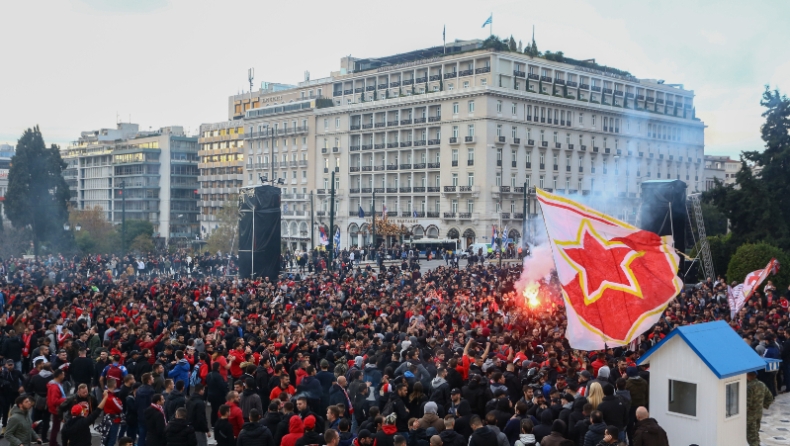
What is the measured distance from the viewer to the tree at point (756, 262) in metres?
31.5

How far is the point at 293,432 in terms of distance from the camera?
9.35 metres

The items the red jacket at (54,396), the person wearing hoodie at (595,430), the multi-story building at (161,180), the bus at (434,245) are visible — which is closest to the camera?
the person wearing hoodie at (595,430)

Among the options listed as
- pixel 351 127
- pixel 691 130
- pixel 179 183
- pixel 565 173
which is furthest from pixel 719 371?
pixel 179 183

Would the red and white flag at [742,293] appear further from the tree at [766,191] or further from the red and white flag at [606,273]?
the tree at [766,191]

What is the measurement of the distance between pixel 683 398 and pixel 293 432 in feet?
18.5

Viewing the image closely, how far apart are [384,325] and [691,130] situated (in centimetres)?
8185

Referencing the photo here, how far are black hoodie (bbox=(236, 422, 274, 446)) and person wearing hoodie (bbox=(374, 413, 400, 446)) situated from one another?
1.29 metres

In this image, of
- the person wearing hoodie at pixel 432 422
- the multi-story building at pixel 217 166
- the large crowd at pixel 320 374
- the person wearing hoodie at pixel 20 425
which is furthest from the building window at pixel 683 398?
the multi-story building at pixel 217 166

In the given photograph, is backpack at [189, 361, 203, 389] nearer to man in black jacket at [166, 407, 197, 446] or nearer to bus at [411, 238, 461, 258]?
man in black jacket at [166, 407, 197, 446]

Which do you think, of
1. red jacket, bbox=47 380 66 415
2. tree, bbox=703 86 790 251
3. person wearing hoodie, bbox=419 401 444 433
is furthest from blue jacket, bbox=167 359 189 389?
tree, bbox=703 86 790 251

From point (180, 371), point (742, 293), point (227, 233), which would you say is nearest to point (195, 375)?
point (180, 371)

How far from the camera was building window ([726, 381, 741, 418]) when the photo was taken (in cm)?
1099

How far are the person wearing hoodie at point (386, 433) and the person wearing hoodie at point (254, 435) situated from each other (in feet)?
4.20

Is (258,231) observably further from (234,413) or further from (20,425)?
(234,413)
